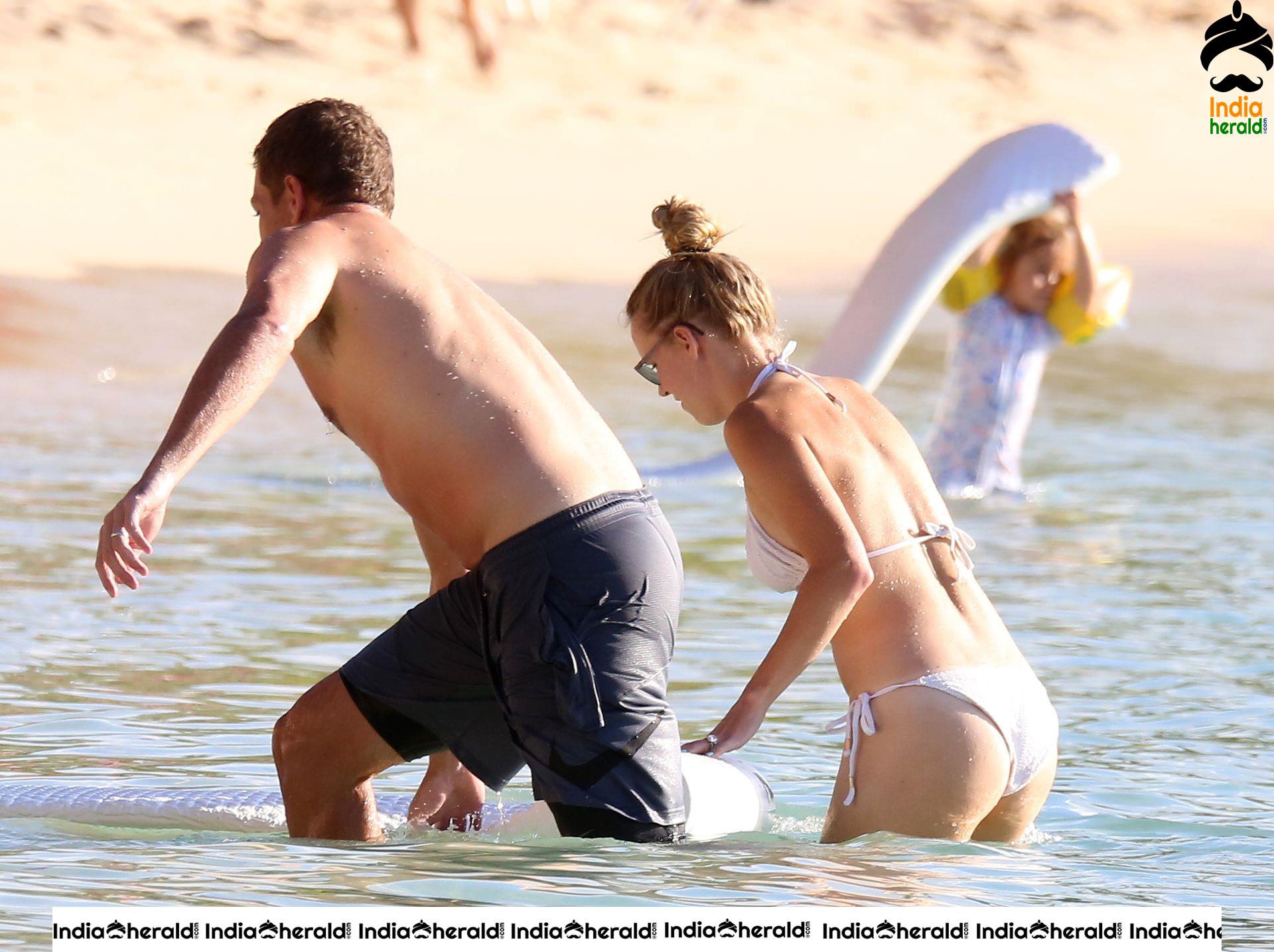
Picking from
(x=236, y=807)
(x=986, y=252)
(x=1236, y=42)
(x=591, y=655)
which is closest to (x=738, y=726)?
(x=591, y=655)

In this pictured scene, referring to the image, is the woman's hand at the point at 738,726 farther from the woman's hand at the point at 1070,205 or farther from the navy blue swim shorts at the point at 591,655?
the woman's hand at the point at 1070,205

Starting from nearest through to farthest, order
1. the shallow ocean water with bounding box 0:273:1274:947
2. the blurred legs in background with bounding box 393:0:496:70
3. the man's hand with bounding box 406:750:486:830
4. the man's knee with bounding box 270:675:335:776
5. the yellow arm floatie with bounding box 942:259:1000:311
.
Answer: the shallow ocean water with bounding box 0:273:1274:947, the man's knee with bounding box 270:675:335:776, the man's hand with bounding box 406:750:486:830, the yellow arm floatie with bounding box 942:259:1000:311, the blurred legs in background with bounding box 393:0:496:70

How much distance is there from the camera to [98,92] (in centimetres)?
1909

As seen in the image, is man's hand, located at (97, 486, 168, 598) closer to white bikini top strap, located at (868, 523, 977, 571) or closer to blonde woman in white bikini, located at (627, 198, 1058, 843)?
blonde woman in white bikini, located at (627, 198, 1058, 843)

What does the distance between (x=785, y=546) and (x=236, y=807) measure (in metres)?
1.30

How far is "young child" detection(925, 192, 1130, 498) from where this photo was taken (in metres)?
8.17

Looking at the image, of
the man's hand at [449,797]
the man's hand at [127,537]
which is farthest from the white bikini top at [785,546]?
the man's hand at [127,537]

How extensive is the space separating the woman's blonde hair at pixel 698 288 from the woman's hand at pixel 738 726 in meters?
0.66

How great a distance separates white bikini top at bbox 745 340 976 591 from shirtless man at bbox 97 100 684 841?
183 millimetres

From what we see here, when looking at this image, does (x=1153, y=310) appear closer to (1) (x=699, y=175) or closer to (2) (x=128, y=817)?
(1) (x=699, y=175)

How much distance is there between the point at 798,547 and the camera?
331 centimetres

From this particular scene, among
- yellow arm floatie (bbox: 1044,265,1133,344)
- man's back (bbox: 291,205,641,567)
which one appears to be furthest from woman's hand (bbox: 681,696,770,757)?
yellow arm floatie (bbox: 1044,265,1133,344)
